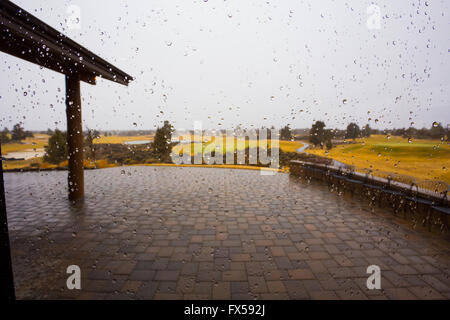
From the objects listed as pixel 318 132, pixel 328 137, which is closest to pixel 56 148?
pixel 328 137

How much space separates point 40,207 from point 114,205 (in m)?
2.03

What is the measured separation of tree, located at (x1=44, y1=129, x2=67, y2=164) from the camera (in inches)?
1011

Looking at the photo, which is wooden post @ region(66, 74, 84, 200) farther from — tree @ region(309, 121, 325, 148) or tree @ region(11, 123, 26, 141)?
tree @ region(309, 121, 325, 148)

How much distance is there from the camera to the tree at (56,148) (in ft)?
84.2

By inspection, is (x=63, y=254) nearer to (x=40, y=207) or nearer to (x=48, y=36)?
(x=40, y=207)

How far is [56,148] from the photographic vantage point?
87.4ft

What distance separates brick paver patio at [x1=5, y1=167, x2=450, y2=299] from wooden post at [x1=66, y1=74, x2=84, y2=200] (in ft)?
1.96

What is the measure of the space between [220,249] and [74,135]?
594cm

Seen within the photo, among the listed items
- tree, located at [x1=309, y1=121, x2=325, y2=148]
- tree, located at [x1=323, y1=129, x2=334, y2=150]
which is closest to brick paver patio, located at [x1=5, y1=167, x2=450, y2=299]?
tree, located at [x1=323, y1=129, x2=334, y2=150]

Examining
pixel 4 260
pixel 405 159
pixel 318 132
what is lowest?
pixel 405 159

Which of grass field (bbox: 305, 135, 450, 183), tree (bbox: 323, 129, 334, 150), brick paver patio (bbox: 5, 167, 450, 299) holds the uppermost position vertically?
tree (bbox: 323, 129, 334, 150)

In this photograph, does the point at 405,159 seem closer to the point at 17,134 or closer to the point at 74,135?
the point at 74,135

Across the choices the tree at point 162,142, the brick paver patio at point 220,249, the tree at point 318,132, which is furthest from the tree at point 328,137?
the brick paver patio at point 220,249
